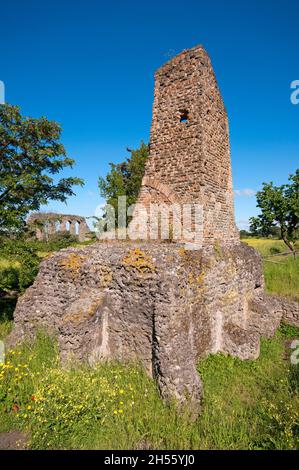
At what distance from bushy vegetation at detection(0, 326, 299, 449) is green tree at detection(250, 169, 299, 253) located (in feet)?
48.0

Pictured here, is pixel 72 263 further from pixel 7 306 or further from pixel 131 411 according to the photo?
pixel 7 306

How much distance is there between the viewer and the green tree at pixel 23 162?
712 centimetres

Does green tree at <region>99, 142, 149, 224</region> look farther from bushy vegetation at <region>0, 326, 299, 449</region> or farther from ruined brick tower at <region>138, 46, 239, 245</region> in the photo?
bushy vegetation at <region>0, 326, 299, 449</region>

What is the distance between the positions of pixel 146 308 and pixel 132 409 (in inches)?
67.7

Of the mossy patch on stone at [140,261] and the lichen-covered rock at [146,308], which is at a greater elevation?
the mossy patch on stone at [140,261]

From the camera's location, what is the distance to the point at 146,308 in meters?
5.09

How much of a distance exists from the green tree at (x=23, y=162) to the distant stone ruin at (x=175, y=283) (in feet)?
6.85

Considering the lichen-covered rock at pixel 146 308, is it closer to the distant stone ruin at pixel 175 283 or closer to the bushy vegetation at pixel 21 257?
the distant stone ruin at pixel 175 283

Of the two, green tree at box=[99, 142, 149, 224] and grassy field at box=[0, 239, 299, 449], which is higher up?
green tree at box=[99, 142, 149, 224]

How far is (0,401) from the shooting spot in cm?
A: 438

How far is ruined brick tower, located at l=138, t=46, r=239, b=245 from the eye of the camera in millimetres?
7316

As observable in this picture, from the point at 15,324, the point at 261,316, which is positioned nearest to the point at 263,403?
the point at 261,316

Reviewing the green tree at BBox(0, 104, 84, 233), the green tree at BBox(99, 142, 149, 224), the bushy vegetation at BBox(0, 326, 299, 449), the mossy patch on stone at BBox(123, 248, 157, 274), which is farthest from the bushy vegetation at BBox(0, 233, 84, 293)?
the green tree at BBox(99, 142, 149, 224)

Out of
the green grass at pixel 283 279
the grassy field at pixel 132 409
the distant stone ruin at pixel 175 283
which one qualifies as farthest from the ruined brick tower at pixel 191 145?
the green grass at pixel 283 279
